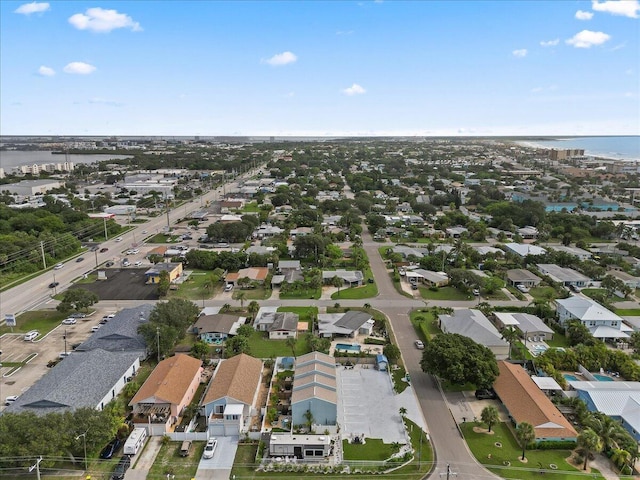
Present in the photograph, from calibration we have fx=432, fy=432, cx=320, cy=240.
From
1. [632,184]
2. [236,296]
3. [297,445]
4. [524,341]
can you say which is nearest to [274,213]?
[236,296]

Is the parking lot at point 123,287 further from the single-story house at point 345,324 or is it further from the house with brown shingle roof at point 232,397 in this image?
the house with brown shingle roof at point 232,397

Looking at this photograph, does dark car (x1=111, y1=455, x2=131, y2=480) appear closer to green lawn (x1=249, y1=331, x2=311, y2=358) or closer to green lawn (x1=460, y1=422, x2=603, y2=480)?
green lawn (x1=249, y1=331, x2=311, y2=358)

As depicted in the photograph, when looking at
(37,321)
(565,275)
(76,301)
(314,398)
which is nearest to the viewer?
(314,398)

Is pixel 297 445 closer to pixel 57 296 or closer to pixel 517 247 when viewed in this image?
pixel 57 296

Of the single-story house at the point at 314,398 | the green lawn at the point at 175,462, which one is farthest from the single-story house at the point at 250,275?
the green lawn at the point at 175,462

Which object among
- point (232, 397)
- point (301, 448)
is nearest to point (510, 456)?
point (301, 448)

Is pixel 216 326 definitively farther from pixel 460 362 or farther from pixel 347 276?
pixel 460 362
